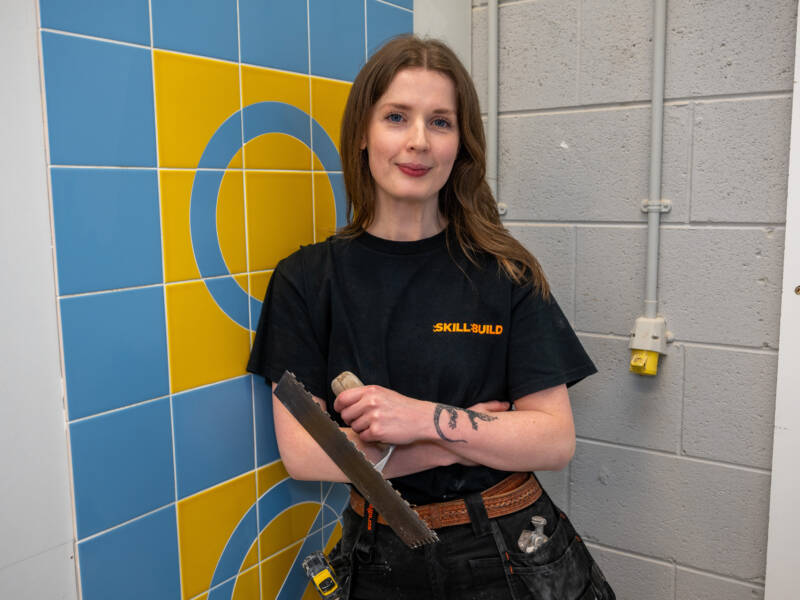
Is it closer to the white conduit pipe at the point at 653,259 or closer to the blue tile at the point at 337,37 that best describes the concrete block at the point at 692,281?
the white conduit pipe at the point at 653,259

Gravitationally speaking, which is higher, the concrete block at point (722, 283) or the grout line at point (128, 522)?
the concrete block at point (722, 283)

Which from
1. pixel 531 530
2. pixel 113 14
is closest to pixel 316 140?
pixel 113 14

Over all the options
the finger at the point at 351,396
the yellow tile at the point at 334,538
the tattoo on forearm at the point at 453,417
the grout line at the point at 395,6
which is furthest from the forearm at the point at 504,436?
the grout line at the point at 395,6

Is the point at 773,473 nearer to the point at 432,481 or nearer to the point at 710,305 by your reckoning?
the point at 710,305

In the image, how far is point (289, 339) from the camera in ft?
4.02

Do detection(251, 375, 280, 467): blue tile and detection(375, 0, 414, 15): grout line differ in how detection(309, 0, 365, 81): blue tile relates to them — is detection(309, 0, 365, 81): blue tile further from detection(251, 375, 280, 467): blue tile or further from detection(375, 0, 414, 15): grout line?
detection(251, 375, 280, 467): blue tile

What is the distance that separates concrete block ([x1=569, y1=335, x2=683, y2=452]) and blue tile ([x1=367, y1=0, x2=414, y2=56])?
2.83 ft

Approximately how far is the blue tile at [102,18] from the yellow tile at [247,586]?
955 millimetres

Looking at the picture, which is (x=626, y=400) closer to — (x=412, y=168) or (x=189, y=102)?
(x=412, y=168)

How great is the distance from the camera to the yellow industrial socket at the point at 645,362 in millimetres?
1566

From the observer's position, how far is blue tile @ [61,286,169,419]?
1003 millimetres

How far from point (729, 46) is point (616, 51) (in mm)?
242

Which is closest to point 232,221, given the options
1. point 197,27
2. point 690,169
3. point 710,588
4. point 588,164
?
point 197,27

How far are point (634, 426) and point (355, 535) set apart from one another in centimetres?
77
